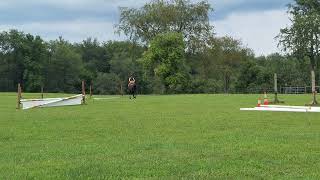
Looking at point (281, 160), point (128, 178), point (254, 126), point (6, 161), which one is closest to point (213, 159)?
point (281, 160)

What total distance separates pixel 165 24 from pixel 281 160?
76634mm

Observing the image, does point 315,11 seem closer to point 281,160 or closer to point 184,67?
point 184,67

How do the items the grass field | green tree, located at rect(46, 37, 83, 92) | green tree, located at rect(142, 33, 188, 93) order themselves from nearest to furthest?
the grass field < green tree, located at rect(142, 33, 188, 93) < green tree, located at rect(46, 37, 83, 92)

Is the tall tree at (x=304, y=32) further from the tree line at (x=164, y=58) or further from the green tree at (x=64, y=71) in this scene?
the green tree at (x=64, y=71)

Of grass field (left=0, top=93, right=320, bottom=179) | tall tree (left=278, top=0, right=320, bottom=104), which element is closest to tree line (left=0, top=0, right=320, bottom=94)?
tall tree (left=278, top=0, right=320, bottom=104)

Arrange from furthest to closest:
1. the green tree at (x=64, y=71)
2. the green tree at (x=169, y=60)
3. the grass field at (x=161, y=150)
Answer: the green tree at (x=64, y=71) → the green tree at (x=169, y=60) → the grass field at (x=161, y=150)

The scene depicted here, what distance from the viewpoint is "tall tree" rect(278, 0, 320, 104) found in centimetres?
8106

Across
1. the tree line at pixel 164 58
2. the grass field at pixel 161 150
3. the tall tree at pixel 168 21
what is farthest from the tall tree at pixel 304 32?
the grass field at pixel 161 150

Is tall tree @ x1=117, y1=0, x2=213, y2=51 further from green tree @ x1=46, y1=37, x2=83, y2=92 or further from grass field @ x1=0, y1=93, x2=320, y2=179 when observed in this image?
grass field @ x1=0, y1=93, x2=320, y2=179

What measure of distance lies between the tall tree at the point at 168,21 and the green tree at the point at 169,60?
6486mm

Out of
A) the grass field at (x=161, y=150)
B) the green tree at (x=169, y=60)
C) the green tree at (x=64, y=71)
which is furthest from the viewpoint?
the green tree at (x=64, y=71)

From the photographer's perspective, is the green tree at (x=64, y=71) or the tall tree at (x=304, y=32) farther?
the green tree at (x=64, y=71)

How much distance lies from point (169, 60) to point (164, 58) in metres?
0.76

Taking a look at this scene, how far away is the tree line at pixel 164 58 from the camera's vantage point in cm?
8095
